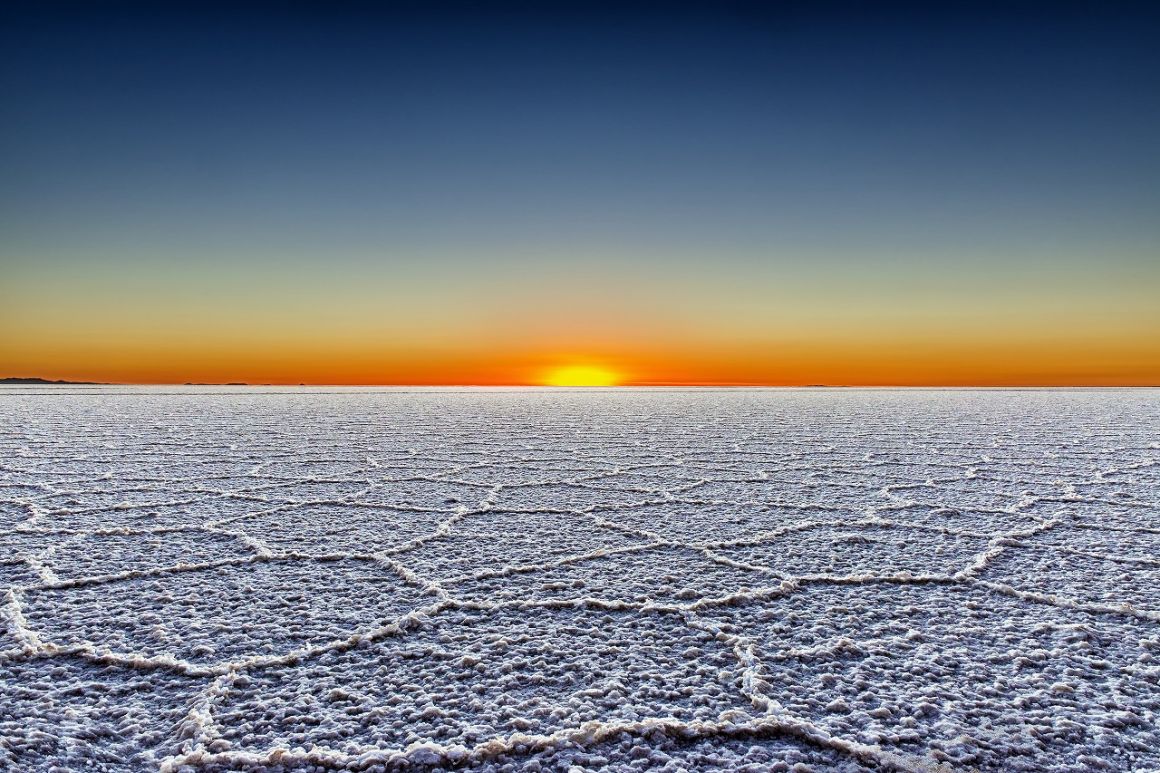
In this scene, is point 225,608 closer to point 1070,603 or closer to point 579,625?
point 579,625

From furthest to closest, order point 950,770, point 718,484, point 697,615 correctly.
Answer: point 718,484
point 697,615
point 950,770

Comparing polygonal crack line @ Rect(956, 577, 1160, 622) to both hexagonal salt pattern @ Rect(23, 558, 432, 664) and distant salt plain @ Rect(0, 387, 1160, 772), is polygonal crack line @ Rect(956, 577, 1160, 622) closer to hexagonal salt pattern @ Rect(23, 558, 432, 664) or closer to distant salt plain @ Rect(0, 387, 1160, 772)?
distant salt plain @ Rect(0, 387, 1160, 772)

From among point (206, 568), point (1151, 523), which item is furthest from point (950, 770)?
point (1151, 523)

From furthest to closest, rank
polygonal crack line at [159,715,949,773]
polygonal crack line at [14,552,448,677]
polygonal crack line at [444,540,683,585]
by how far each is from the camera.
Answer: polygonal crack line at [444,540,683,585] → polygonal crack line at [14,552,448,677] → polygonal crack line at [159,715,949,773]

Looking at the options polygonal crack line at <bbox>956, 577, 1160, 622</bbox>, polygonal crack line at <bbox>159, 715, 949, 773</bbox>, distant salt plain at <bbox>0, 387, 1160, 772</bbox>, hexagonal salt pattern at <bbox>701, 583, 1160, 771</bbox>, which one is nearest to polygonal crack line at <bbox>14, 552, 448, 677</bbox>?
distant salt plain at <bbox>0, 387, 1160, 772</bbox>

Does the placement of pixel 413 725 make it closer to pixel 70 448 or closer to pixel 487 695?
pixel 487 695

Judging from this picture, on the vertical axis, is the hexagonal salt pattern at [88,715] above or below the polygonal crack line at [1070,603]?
below

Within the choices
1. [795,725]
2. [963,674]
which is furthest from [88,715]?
[963,674]

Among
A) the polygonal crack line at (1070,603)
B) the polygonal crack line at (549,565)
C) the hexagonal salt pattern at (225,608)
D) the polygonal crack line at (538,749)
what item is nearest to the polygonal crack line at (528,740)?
the polygonal crack line at (538,749)

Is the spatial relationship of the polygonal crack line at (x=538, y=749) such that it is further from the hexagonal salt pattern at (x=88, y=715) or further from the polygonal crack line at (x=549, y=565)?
the polygonal crack line at (x=549, y=565)
